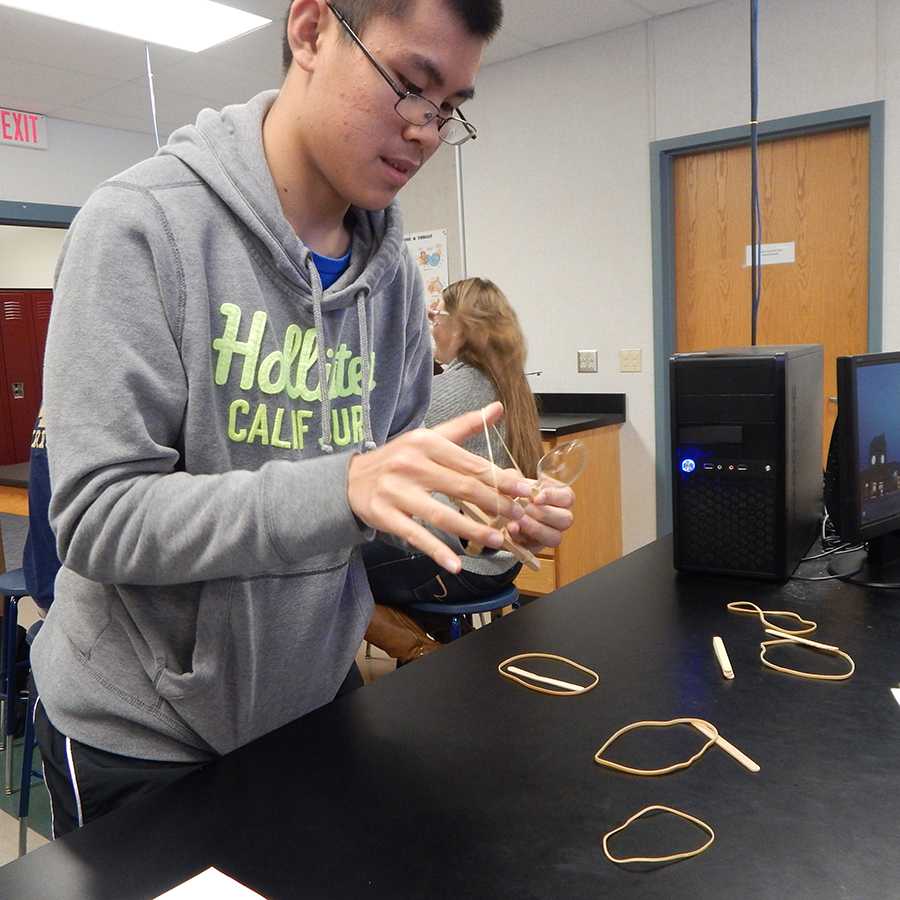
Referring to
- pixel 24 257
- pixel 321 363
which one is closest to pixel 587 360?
pixel 321 363

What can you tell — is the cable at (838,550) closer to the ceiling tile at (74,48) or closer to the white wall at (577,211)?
the white wall at (577,211)

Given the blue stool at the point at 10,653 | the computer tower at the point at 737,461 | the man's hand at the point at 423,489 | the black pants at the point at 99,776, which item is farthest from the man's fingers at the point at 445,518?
the blue stool at the point at 10,653

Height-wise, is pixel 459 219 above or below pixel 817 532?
above

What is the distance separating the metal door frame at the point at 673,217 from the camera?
3008mm

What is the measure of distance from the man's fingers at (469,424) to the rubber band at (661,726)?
0.33 metres

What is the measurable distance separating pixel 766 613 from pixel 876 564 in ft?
1.08

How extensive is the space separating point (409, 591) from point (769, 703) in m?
1.26

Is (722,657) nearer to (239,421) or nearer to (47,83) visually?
(239,421)

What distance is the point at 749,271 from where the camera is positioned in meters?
3.46

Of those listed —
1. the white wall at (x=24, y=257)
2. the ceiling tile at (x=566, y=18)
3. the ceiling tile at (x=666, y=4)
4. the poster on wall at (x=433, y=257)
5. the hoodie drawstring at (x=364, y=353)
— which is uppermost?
the ceiling tile at (x=566, y=18)

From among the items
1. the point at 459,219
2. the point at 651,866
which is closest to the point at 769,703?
the point at 651,866

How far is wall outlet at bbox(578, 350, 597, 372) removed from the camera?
3762 mm

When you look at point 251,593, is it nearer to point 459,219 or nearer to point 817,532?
point 817,532

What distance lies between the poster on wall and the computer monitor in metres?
3.07
